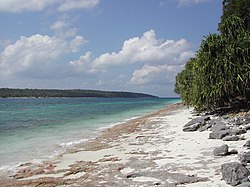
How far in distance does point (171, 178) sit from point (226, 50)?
17.9 meters

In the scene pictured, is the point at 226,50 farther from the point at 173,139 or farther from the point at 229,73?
the point at 173,139

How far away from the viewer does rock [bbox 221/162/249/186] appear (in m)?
8.95

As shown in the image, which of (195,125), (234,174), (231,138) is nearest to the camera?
(234,174)

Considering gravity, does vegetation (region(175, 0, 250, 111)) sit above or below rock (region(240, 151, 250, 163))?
above

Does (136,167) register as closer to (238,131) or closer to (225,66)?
(238,131)

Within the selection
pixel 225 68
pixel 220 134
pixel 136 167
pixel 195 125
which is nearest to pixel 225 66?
pixel 225 68

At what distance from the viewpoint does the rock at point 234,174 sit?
29.3 feet

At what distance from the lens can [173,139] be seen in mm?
18703

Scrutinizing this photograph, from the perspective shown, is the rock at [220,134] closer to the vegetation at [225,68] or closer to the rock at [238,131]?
the rock at [238,131]

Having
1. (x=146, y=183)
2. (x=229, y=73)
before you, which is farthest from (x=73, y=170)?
(x=229, y=73)

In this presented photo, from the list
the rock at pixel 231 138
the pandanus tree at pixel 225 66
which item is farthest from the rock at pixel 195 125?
the rock at pixel 231 138

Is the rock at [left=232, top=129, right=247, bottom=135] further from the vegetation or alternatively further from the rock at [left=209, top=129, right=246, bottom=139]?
the vegetation

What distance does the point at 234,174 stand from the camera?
29.9ft

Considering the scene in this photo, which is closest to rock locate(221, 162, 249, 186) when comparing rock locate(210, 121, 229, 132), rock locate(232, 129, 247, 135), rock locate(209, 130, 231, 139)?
rock locate(209, 130, 231, 139)
